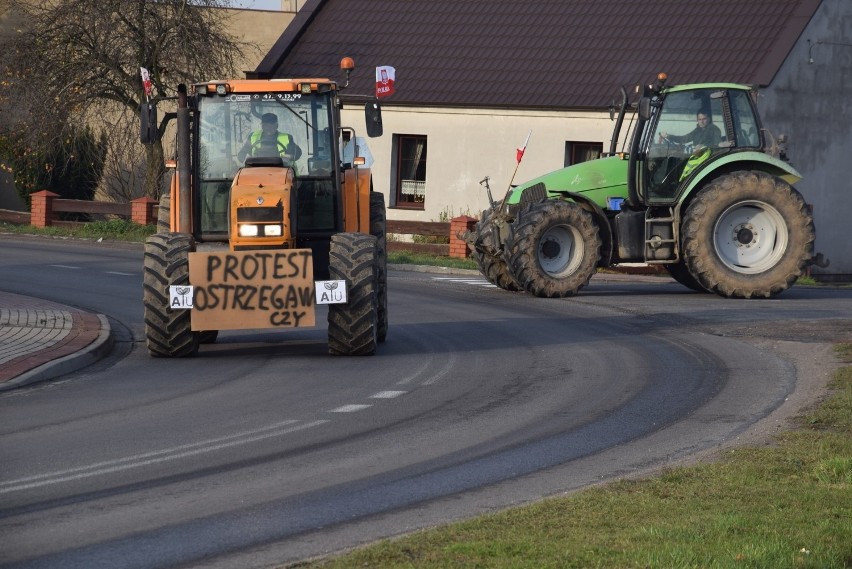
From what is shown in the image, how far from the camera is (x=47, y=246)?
2898cm

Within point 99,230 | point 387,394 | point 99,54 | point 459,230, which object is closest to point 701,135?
point 459,230

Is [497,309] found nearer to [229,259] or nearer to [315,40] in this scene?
[229,259]

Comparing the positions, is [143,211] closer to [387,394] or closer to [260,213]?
[260,213]

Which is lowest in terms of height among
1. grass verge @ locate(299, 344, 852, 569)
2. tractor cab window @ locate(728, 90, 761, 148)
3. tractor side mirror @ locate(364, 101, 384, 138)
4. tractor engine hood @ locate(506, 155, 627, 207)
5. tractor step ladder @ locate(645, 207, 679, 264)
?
grass verge @ locate(299, 344, 852, 569)

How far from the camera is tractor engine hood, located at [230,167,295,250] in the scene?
1361 cm

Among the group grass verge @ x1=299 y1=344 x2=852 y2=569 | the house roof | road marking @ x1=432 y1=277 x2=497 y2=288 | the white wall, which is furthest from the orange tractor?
the house roof

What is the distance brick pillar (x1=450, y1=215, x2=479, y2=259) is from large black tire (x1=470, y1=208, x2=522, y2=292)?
6.65 metres

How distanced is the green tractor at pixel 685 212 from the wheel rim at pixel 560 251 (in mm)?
15

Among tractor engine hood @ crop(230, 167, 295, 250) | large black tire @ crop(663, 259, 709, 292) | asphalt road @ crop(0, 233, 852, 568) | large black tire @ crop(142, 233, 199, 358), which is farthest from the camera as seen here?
large black tire @ crop(663, 259, 709, 292)

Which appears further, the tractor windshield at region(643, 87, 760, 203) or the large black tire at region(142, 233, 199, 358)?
the tractor windshield at region(643, 87, 760, 203)

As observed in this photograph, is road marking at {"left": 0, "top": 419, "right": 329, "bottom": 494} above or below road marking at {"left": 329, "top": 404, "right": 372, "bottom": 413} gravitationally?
below

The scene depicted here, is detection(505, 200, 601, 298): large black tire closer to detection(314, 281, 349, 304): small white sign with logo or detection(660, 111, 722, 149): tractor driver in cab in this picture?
detection(660, 111, 722, 149): tractor driver in cab

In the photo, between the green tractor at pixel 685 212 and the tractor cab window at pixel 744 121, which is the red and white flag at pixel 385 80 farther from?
the tractor cab window at pixel 744 121

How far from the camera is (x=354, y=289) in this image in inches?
531
